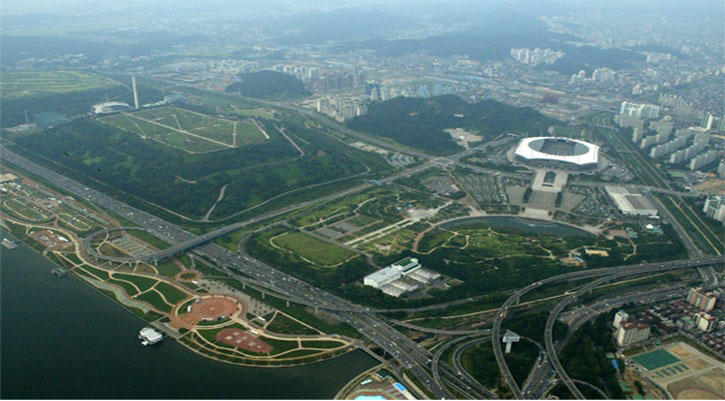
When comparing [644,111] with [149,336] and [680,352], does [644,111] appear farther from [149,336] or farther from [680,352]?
[149,336]

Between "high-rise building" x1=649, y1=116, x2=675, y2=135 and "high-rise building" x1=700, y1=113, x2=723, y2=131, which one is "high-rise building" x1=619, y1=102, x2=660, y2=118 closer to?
"high-rise building" x1=649, y1=116, x2=675, y2=135

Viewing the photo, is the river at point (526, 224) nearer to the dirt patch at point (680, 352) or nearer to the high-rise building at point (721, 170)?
the dirt patch at point (680, 352)

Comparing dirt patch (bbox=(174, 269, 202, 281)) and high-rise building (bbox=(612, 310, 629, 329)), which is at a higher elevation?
high-rise building (bbox=(612, 310, 629, 329))

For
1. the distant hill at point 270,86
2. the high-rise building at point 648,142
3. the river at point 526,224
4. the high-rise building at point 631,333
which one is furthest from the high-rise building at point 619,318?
the distant hill at point 270,86

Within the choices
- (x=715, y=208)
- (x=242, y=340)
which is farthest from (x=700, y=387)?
(x=715, y=208)

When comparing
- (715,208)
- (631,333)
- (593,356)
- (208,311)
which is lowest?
(208,311)

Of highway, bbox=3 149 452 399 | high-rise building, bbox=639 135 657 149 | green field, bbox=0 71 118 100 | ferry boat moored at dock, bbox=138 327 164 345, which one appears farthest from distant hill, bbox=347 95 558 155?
green field, bbox=0 71 118 100

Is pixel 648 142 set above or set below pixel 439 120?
below
